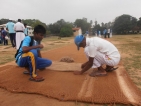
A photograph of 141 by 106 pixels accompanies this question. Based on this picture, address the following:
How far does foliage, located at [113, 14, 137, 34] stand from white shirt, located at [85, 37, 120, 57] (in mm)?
39889

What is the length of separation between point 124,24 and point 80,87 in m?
41.1

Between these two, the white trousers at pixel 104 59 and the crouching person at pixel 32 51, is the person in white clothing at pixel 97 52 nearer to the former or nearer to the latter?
the white trousers at pixel 104 59

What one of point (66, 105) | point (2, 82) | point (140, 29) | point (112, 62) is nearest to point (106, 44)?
point (112, 62)

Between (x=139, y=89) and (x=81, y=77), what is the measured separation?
1092 millimetres

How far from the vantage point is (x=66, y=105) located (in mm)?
2039

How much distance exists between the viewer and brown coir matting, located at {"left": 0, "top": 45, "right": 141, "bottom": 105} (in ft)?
7.07

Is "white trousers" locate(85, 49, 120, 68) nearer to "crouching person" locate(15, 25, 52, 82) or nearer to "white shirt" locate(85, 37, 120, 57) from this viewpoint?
"white shirt" locate(85, 37, 120, 57)

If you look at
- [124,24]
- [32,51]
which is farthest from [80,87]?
[124,24]

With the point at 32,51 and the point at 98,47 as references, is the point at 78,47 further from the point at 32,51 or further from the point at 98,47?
the point at 32,51

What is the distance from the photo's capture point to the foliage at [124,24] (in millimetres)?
39844

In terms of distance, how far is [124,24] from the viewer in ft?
132

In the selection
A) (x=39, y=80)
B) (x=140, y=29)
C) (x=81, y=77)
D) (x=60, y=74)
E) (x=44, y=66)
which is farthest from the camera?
(x=140, y=29)

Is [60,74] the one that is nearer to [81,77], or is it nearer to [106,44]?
[81,77]

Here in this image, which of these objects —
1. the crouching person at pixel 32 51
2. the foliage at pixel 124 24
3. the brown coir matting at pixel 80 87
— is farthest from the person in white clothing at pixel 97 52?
the foliage at pixel 124 24
